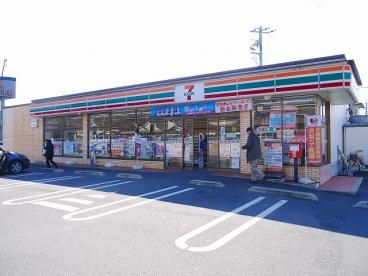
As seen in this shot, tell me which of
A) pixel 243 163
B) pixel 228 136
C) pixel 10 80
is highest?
pixel 10 80

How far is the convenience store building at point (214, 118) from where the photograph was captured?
11.4 meters

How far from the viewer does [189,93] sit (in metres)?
14.1

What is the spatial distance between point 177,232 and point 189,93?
8.90 metres

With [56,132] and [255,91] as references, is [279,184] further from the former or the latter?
[56,132]

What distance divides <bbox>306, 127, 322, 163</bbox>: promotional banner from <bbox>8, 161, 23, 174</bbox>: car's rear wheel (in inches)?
493

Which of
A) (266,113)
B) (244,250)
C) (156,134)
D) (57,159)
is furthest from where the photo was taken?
(57,159)

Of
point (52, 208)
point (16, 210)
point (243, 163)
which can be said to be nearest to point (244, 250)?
point (52, 208)

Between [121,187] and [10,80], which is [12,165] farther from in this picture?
[10,80]

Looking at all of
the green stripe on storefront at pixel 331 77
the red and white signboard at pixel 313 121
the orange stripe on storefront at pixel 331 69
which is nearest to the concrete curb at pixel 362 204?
the red and white signboard at pixel 313 121

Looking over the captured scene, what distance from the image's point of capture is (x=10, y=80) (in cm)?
3072

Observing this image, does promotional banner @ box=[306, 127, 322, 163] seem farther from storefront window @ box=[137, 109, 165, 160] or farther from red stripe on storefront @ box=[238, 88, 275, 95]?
storefront window @ box=[137, 109, 165, 160]

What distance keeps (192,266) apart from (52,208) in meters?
4.75

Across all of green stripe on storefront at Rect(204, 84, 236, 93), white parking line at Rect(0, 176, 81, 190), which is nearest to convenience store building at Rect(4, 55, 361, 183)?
green stripe on storefront at Rect(204, 84, 236, 93)

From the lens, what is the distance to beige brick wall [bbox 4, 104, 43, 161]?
21703 mm
